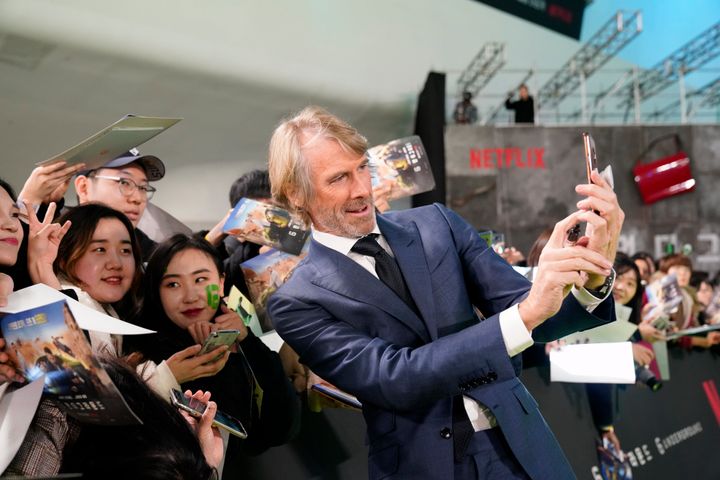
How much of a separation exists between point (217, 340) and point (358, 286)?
45cm

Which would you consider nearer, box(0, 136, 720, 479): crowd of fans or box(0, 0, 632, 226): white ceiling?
box(0, 136, 720, 479): crowd of fans

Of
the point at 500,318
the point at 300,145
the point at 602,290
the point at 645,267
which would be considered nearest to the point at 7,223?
the point at 300,145

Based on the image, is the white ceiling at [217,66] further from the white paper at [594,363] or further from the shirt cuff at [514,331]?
the shirt cuff at [514,331]

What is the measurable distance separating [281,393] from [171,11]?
19.6ft

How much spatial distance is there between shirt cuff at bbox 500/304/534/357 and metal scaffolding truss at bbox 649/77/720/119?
32.6ft

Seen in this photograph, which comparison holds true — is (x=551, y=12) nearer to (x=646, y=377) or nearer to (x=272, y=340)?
(x=646, y=377)

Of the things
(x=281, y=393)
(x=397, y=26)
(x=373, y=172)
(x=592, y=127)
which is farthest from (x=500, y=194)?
(x=281, y=393)

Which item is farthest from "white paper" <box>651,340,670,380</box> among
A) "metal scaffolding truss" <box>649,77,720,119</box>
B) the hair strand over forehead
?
"metal scaffolding truss" <box>649,77,720,119</box>

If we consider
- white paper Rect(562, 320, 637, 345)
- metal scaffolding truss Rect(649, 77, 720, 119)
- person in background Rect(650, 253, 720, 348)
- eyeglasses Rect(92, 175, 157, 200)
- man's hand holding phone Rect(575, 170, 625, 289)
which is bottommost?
person in background Rect(650, 253, 720, 348)

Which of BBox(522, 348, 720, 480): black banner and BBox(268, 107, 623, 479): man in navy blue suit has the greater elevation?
BBox(268, 107, 623, 479): man in navy blue suit

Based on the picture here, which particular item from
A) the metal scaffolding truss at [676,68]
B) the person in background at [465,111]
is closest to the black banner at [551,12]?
the metal scaffolding truss at [676,68]

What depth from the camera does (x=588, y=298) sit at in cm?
167

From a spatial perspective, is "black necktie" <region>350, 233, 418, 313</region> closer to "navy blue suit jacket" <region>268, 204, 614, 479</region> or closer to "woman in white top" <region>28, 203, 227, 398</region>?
"navy blue suit jacket" <region>268, 204, 614, 479</region>

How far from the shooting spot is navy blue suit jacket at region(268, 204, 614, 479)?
1606 mm
